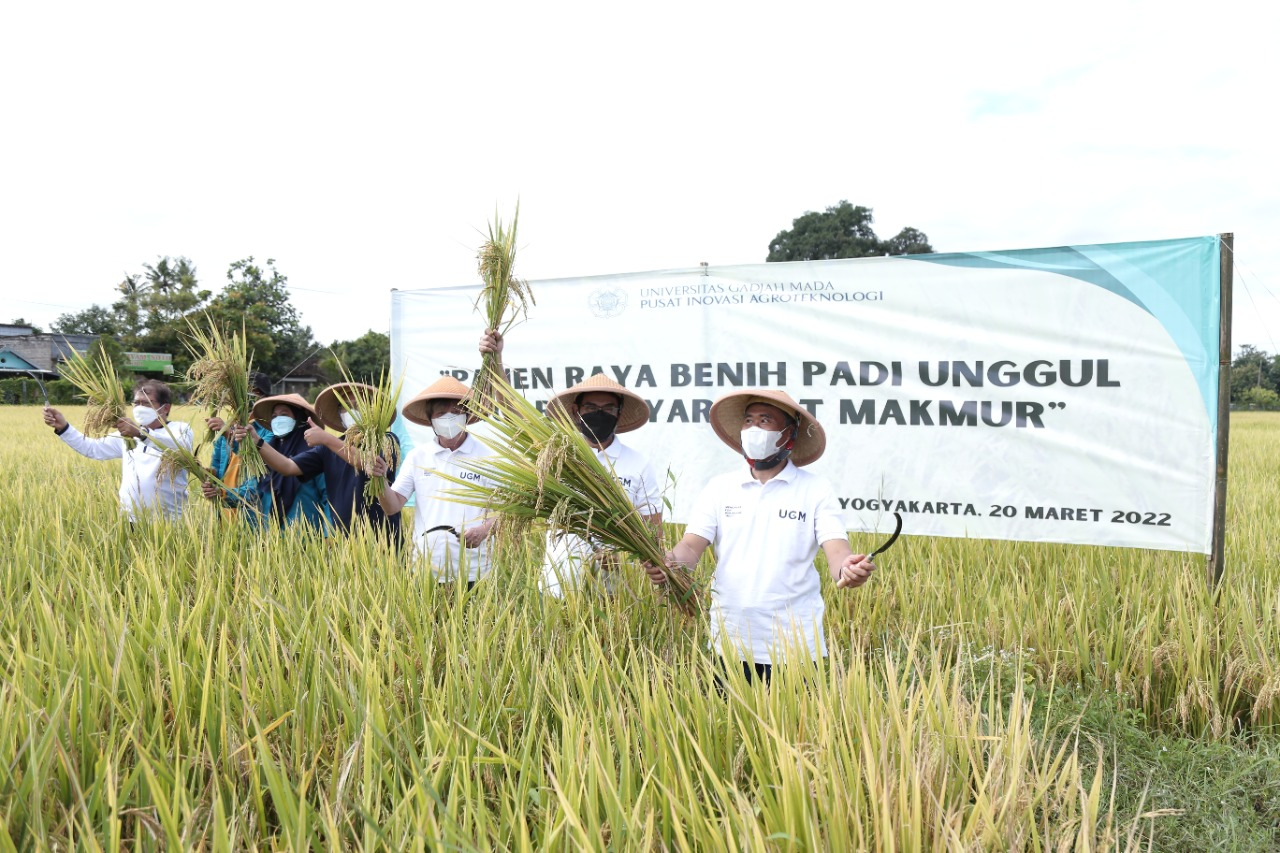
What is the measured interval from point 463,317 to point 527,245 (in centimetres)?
287

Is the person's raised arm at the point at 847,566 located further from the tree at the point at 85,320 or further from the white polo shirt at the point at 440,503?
the tree at the point at 85,320

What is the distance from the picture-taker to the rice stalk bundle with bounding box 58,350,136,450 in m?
4.05

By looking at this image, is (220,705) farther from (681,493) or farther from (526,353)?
(526,353)

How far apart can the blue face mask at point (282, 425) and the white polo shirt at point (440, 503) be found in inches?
41.8

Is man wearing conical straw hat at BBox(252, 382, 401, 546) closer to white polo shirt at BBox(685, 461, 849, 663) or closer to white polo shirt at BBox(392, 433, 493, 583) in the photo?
white polo shirt at BBox(392, 433, 493, 583)

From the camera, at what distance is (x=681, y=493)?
537 cm

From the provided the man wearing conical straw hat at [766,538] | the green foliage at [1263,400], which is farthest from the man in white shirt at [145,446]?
the green foliage at [1263,400]

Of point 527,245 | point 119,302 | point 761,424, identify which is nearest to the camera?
point 761,424

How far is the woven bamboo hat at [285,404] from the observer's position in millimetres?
4406

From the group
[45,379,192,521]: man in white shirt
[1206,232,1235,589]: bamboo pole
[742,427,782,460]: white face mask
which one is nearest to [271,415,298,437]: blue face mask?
[45,379,192,521]: man in white shirt

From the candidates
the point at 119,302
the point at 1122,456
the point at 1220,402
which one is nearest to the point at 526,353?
the point at 1122,456

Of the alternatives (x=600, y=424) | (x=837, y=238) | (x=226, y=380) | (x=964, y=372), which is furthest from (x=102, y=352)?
(x=837, y=238)

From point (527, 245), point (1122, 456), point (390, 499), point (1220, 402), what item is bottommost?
point (390, 499)

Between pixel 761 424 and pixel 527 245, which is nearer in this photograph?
pixel 761 424
